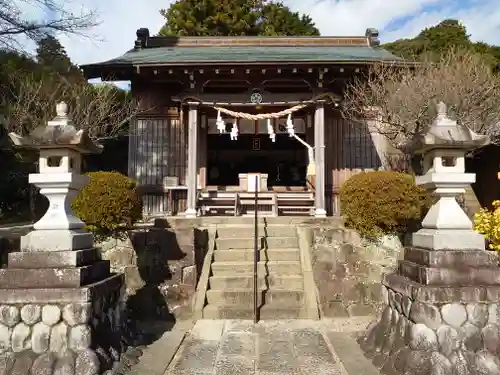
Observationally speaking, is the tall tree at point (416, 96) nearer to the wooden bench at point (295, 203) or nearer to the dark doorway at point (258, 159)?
the wooden bench at point (295, 203)

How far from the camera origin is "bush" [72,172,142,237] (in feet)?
24.5

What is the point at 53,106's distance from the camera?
42.9ft

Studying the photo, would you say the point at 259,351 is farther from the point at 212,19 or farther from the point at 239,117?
the point at 212,19

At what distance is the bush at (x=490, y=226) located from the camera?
23.7 feet

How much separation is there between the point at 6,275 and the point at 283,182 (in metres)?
13.6

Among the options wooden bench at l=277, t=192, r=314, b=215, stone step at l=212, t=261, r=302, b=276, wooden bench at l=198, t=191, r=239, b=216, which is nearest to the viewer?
stone step at l=212, t=261, r=302, b=276

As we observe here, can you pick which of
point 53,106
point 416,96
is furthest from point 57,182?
point 416,96

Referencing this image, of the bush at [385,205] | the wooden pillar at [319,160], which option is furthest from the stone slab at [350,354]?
the wooden pillar at [319,160]

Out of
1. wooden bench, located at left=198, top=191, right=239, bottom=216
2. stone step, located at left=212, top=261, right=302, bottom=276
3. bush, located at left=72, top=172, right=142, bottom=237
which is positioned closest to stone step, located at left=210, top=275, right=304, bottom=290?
stone step, located at left=212, top=261, right=302, bottom=276

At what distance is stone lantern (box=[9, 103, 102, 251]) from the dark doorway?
38.6 ft

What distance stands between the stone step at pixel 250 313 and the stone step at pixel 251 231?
6.72 ft

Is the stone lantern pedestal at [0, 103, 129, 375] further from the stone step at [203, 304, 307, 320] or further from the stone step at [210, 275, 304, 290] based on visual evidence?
the stone step at [210, 275, 304, 290]

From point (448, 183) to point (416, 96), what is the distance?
7166 millimetres

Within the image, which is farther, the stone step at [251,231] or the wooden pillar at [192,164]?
the wooden pillar at [192,164]
